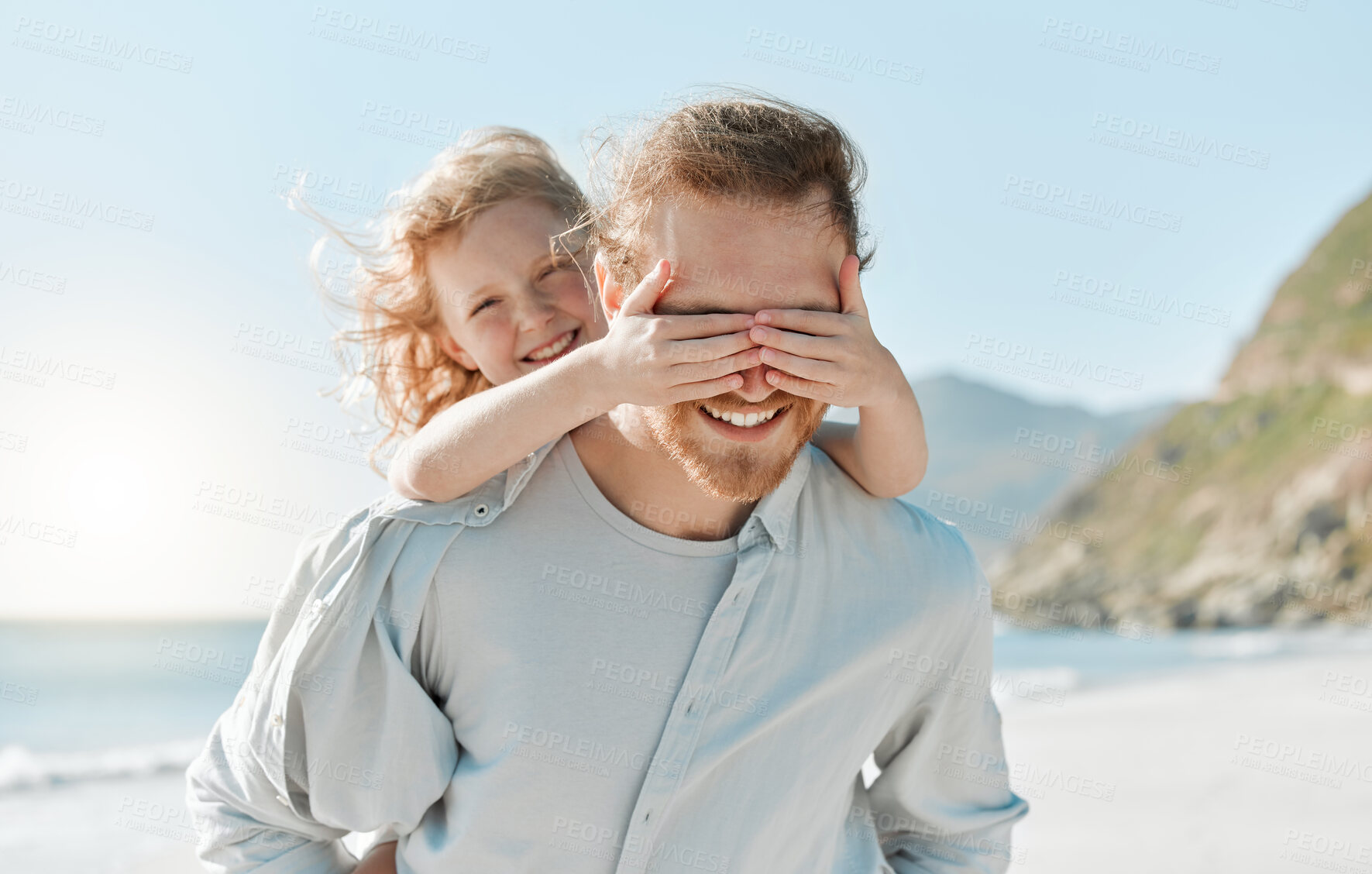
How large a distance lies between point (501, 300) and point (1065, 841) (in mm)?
6146

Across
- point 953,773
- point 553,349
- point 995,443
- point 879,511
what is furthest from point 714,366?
point 995,443

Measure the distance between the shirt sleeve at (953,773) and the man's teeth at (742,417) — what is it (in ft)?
2.10

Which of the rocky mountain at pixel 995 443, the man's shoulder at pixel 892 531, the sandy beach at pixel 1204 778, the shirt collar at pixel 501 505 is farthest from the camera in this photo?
the rocky mountain at pixel 995 443

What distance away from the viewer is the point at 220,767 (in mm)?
2023

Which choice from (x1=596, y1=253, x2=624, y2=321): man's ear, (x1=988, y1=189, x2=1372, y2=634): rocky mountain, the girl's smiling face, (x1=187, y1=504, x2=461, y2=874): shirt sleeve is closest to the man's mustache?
(x1=596, y1=253, x2=624, y2=321): man's ear

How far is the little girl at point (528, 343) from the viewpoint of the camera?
5.81 ft

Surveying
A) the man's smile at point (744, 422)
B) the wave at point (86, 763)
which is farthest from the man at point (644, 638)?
the wave at point (86, 763)

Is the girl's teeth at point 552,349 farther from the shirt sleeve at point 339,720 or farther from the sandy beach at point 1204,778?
the sandy beach at point 1204,778

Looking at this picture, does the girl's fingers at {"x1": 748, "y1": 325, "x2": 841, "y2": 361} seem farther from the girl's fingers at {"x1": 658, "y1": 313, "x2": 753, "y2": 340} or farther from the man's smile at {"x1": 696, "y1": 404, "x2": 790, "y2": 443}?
the man's smile at {"x1": 696, "y1": 404, "x2": 790, "y2": 443}

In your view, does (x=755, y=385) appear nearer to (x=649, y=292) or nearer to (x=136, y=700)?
(x=649, y=292)

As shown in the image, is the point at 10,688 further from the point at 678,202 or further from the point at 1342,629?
the point at 1342,629

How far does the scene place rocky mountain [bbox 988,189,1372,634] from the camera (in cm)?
2967

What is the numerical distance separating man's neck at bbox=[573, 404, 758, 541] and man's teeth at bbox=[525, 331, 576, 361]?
0.91 metres

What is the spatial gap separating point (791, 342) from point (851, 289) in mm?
249
